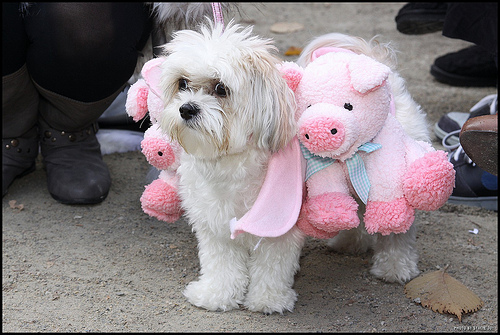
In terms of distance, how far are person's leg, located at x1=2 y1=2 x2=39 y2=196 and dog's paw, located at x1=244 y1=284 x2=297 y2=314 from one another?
48.5 inches

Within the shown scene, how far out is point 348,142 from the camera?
5.09 feet

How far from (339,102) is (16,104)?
1387 mm

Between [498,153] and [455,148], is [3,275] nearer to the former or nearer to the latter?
[498,153]

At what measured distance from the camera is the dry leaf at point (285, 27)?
4.61 meters

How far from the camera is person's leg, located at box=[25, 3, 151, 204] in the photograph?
7.28ft

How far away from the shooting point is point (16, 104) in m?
2.35

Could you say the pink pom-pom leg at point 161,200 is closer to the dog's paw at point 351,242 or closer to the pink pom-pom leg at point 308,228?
the pink pom-pom leg at point 308,228

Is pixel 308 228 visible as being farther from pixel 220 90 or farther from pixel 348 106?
pixel 220 90

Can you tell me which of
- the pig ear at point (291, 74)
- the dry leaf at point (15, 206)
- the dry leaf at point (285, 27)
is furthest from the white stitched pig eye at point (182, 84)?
the dry leaf at point (285, 27)

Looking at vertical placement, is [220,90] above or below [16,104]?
above

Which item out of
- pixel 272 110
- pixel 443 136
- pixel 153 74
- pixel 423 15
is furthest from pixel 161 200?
pixel 423 15

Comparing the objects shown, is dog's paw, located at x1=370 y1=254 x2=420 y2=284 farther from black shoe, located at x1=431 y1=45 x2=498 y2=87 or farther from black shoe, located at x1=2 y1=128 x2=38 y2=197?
black shoe, located at x1=431 y1=45 x2=498 y2=87

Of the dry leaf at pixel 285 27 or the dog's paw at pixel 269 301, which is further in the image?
the dry leaf at pixel 285 27

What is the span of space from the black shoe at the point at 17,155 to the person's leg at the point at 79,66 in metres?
0.08
